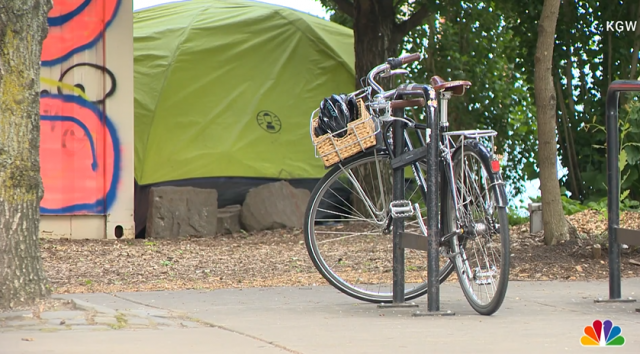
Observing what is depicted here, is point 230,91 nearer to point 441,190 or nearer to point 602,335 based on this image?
point 441,190

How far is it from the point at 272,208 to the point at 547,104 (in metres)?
4.15

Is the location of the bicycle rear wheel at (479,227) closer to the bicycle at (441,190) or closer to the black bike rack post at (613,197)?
the bicycle at (441,190)

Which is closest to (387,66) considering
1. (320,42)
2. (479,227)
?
(479,227)

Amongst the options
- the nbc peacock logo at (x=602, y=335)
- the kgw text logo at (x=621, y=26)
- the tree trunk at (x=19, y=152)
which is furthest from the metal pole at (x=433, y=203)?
the kgw text logo at (x=621, y=26)

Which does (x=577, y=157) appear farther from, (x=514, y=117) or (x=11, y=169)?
(x=11, y=169)

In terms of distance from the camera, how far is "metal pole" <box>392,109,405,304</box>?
4.89 meters

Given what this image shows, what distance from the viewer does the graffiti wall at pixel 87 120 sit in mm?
8992

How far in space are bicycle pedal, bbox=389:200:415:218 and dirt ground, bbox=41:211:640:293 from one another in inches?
49.8

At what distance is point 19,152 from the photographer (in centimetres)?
436

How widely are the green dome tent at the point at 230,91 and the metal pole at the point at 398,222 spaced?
554 centimetres

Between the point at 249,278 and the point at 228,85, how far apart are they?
4832 mm

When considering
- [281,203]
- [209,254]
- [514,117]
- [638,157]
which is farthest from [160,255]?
[514,117]

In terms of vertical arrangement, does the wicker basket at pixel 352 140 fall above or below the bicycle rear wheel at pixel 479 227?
above

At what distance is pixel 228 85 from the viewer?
10.9 meters
